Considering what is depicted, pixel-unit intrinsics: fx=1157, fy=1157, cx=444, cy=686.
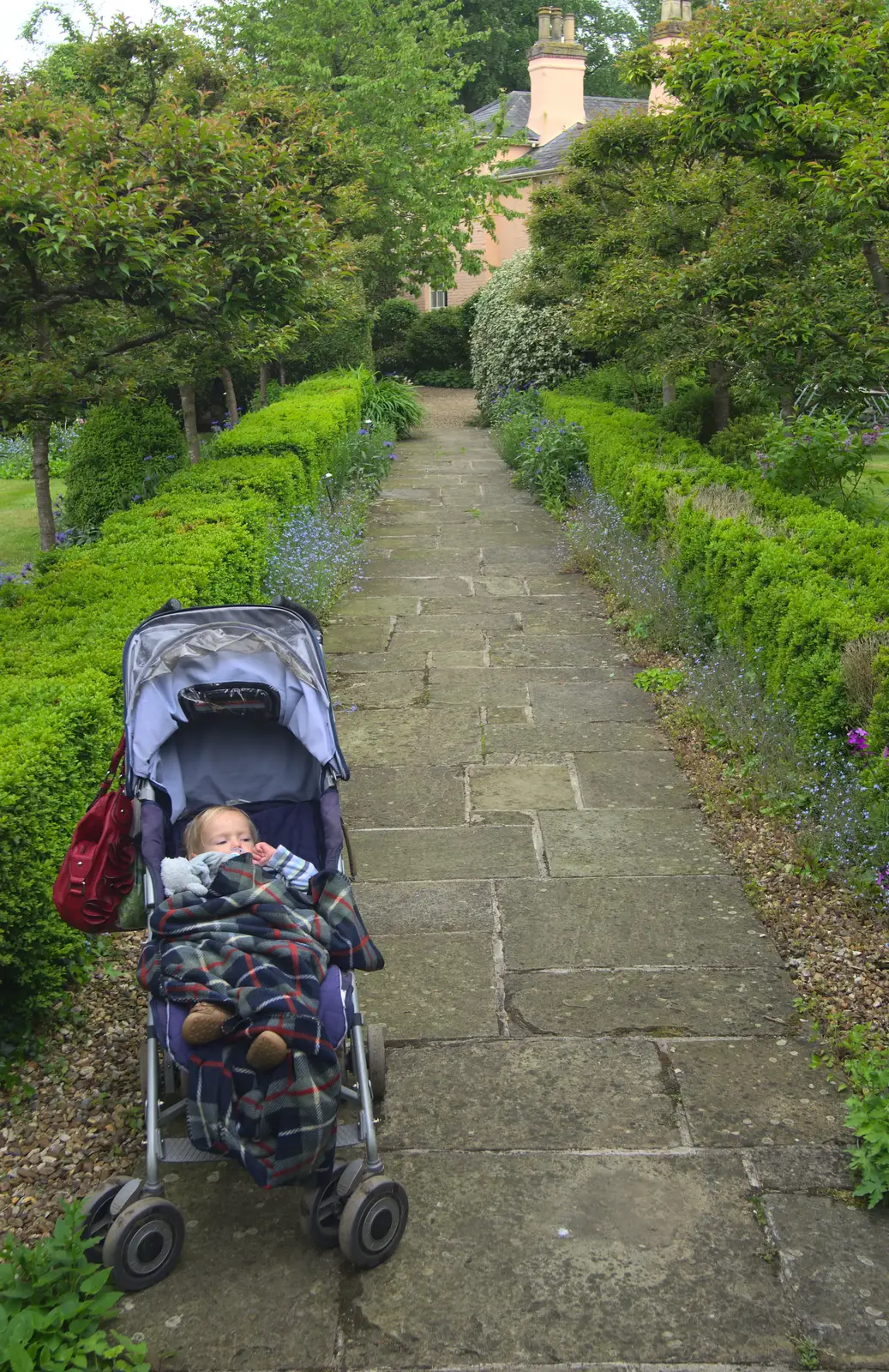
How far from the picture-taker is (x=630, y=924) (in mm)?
4590

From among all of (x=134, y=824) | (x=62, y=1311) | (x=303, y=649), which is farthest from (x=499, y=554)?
(x=62, y=1311)

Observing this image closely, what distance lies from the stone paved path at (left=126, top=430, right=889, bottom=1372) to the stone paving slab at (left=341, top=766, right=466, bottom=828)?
1cm

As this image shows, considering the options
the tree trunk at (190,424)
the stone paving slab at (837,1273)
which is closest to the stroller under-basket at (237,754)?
the stone paving slab at (837,1273)

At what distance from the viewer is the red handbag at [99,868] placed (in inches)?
131

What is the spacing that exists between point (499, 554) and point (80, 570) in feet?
18.3

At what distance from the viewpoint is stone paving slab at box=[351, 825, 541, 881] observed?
5.08 m

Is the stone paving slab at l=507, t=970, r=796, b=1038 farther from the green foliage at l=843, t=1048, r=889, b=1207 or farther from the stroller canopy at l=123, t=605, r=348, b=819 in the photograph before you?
the stroller canopy at l=123, t=605, r=348, b=819

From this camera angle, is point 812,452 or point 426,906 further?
point 812,452

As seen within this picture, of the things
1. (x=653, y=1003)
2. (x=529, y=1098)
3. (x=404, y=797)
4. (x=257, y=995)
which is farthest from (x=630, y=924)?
(x=257, y=995)

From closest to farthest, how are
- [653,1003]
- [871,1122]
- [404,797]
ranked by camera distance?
[871,1122], [653,1003], [404,797]

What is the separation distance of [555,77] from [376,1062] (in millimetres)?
35056

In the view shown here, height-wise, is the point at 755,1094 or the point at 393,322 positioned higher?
the point at 393,322

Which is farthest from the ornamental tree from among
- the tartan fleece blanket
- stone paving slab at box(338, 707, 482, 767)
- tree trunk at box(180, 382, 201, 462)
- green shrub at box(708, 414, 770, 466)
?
green shrub at box(708, 414, 770, 466)

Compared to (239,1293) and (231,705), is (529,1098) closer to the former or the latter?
(239,1293)
